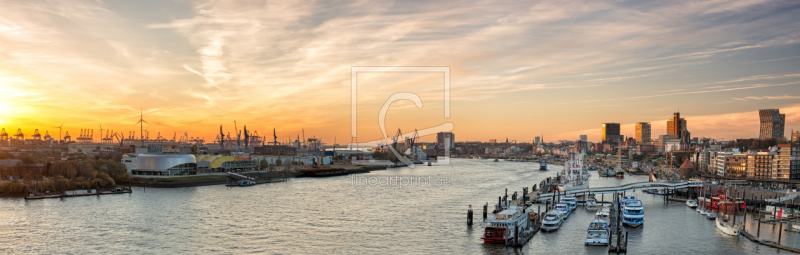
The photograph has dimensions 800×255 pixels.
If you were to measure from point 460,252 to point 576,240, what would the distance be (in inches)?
195

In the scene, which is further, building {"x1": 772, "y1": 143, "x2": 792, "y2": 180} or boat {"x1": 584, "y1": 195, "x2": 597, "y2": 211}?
building {"x1": 772, "y1": 143, "x2": 792, "y2": 180}

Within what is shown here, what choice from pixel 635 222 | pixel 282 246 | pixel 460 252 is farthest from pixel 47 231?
pixel 635 222

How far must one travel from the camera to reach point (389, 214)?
75.7 feet

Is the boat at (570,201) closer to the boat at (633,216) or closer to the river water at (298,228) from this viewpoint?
the river water at (298,228)

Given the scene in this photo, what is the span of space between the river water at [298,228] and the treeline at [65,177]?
3.37 metres

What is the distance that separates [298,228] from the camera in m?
19.6

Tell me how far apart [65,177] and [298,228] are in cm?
2463

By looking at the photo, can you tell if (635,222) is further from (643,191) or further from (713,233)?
(643,191)

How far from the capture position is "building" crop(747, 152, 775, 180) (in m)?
40.7

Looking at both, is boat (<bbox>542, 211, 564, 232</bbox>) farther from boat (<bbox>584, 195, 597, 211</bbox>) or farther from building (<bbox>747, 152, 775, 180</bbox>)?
building (<bbox>747, 152, 775, 180</bbox>)

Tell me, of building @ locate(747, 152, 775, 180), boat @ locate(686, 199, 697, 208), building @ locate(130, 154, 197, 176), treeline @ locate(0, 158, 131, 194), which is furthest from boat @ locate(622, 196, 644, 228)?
building @ locate(130, 154, 197, 176)

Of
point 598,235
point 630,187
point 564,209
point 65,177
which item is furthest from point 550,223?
point 65,177

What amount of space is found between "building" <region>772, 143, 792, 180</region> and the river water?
1647 centimetres

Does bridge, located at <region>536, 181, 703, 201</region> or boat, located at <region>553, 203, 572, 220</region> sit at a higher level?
bridge, located at <region>536, 181, 703, 201</region>
